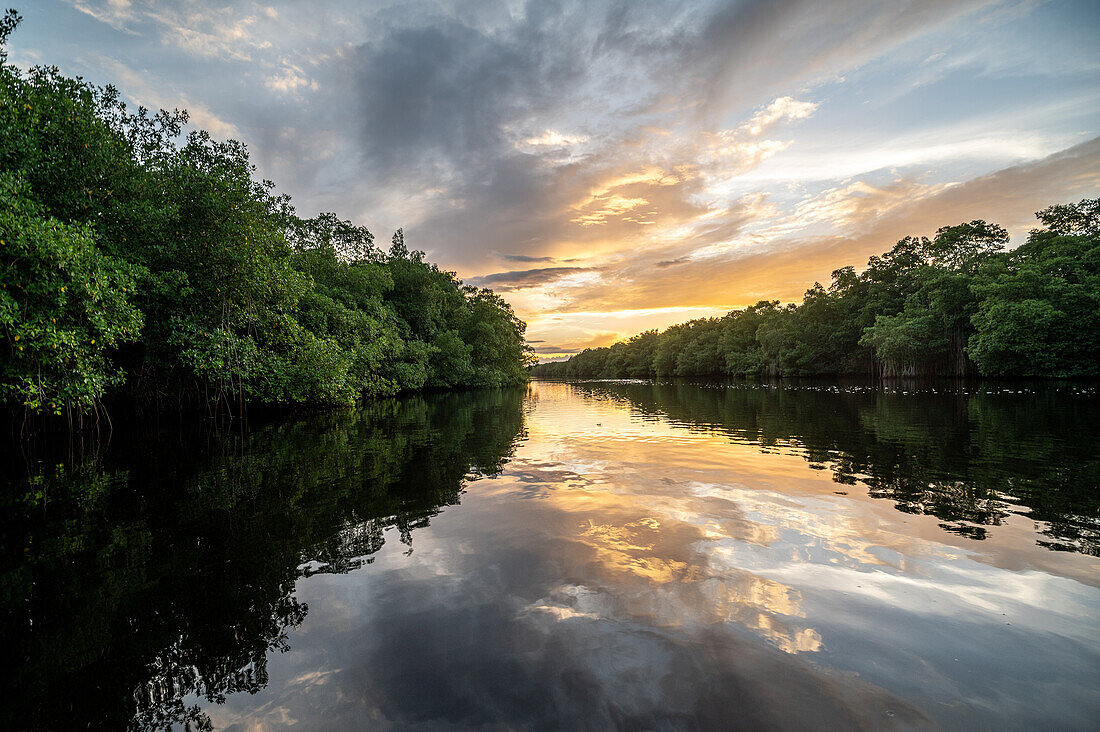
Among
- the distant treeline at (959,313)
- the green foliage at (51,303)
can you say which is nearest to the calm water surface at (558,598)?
the green foliage at (51,303)

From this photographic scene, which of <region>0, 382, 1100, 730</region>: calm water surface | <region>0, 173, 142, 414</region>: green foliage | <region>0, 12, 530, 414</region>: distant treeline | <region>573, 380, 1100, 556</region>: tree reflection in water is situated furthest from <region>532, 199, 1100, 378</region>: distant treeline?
<region>0, 173, 142, 414</region>: green foliage

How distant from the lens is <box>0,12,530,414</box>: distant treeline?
11.5 metres

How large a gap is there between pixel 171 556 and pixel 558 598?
17.3 ft

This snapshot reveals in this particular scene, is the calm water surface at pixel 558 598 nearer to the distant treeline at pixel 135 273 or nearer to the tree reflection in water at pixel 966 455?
the tree reflection in water at pixel 966 455

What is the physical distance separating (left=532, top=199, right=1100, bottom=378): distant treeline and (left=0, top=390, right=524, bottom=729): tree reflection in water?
56136mm

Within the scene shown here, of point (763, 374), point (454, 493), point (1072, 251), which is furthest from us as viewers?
point (763, 374)

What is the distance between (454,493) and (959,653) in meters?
7.65

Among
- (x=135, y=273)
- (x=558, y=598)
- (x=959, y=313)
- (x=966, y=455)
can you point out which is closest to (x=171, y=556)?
(x=558, y=598)

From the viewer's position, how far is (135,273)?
14.5 metres

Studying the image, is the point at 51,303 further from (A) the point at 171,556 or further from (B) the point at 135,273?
(A) the point at 171,556

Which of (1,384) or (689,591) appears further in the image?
(1,384)

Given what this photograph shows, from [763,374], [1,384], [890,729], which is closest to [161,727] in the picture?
[890,729]

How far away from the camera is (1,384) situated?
37.4ft

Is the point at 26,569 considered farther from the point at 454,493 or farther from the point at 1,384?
the point at 1,384
